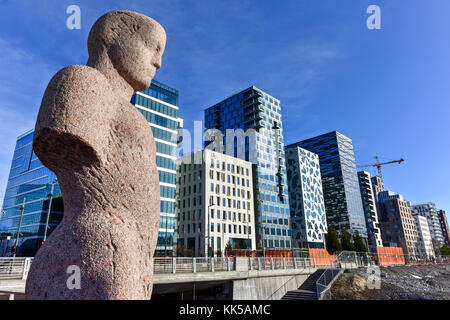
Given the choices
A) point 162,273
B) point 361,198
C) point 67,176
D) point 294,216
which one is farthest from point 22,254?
point 361,198

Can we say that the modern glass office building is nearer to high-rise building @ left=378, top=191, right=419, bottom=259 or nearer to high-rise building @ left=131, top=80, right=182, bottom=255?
high-rise building @ left=131, top=80, right=182, bottom=255

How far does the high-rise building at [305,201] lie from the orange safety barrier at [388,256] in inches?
841

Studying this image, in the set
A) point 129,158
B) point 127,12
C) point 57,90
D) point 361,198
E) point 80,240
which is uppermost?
point 361,198

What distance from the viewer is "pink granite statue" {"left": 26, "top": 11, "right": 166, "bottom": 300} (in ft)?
11.2

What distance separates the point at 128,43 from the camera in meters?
4.84

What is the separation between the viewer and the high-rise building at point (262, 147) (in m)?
60.1

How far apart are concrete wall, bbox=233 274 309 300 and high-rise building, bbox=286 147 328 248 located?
152 ft

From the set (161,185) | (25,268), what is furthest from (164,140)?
(25,268)

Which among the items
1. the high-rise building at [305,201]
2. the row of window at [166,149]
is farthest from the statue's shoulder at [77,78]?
the high-rise building at [305,201]

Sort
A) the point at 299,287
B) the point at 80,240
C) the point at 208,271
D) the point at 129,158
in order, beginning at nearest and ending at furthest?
the point at 80,240
the point at 129,158
the point at 208,271
the point at 299,287

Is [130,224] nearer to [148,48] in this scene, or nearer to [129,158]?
[129,158]

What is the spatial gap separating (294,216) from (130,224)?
6894 cm

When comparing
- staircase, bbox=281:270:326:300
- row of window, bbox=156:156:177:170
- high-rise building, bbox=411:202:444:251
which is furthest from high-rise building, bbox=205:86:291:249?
high-rise building, bbox=411:202:444:251

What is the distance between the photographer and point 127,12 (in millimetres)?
5004
